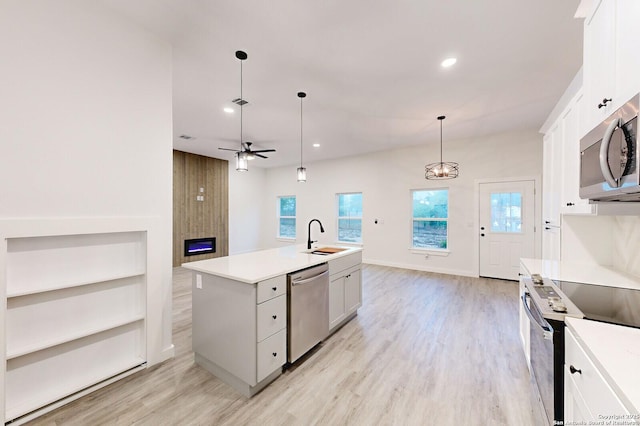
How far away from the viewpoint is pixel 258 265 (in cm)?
A: 232

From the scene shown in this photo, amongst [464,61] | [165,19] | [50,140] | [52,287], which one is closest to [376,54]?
[464,61]

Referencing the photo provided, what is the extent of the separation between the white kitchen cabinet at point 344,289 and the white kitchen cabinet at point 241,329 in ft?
2.55

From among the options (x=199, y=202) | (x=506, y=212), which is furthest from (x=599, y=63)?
(x=199, y=202)

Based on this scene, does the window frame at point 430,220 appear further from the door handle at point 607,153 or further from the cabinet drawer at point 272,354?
the door handle at point 607,153

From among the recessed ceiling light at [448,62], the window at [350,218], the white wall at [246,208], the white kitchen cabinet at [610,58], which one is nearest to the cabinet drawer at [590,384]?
the white kitchen cabinet at [610,58]

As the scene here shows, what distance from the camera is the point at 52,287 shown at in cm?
177

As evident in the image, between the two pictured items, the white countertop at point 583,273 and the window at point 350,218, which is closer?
the white countertop at point 583,273

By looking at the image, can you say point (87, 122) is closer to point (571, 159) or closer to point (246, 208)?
point (571, 159)

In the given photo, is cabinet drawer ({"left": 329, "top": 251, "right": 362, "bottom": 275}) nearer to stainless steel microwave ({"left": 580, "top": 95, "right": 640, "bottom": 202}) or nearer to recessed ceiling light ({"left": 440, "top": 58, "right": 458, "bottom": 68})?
stainless steel microwave ({"left": 580, "top": 95, "right": 640, "bottom": 202})

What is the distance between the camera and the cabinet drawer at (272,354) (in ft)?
6.30

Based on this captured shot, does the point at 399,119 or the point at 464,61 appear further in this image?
the point at 399,119

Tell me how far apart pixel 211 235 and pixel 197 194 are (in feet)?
3.90

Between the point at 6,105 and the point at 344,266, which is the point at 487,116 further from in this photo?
the point at 6,105

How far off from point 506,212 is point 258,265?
5019 mm
